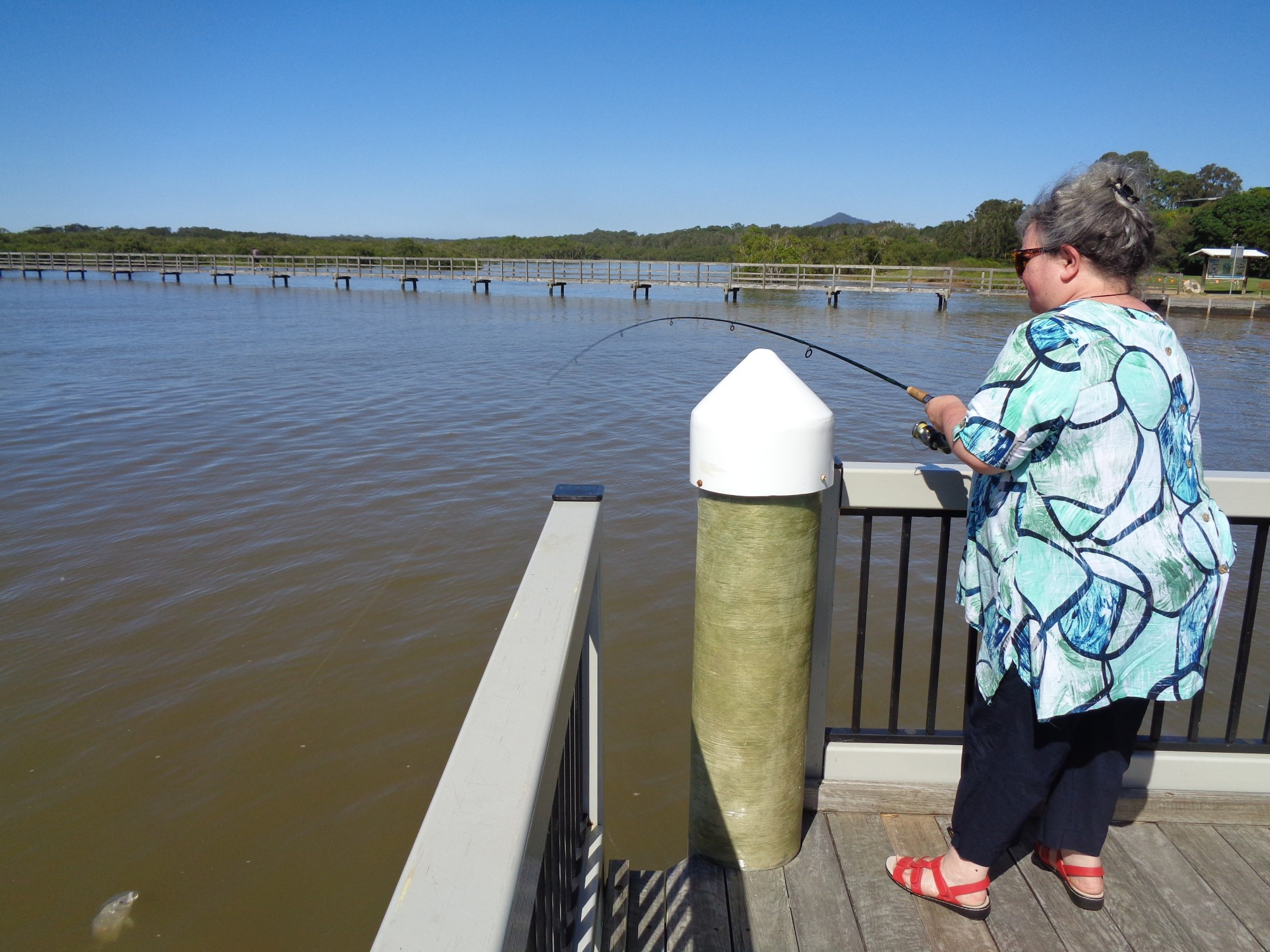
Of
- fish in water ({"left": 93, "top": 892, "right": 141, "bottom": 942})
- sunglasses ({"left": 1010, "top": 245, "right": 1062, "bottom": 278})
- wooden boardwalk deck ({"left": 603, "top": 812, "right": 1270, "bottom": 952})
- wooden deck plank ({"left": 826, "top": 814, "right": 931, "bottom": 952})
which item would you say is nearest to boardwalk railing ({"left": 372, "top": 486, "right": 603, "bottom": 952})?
wooden boardwalk deck ({"left": 603, "top": 812, "right": 1270, "bottom": 952})

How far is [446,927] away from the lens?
675 mm

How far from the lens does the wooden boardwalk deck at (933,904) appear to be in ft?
6.36

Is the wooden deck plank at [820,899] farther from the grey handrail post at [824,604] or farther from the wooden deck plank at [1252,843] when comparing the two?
the wooden deck plank at [1252,843]

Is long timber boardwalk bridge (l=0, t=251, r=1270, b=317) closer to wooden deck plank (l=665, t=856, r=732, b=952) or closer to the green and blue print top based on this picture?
the green and blue print top

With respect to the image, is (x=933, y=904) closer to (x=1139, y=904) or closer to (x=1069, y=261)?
(x=1139, y=904)

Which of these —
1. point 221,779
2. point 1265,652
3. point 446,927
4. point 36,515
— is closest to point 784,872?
point 446,927

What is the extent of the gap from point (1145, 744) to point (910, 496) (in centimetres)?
100

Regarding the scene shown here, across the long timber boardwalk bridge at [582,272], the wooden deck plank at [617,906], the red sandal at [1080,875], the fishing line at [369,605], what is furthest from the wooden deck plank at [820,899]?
the long timber boardwalk bridge at [582,272]

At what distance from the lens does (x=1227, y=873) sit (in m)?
2.14

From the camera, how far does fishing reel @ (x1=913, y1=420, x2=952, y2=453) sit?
1914 mm

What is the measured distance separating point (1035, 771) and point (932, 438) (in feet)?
2.50

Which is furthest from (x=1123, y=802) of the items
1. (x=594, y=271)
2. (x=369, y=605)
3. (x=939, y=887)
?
(x=594, y=271)

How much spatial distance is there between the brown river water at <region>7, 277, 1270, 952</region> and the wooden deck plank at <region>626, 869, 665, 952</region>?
1.52 meters

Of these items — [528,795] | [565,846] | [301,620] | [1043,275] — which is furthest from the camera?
[301,620]
